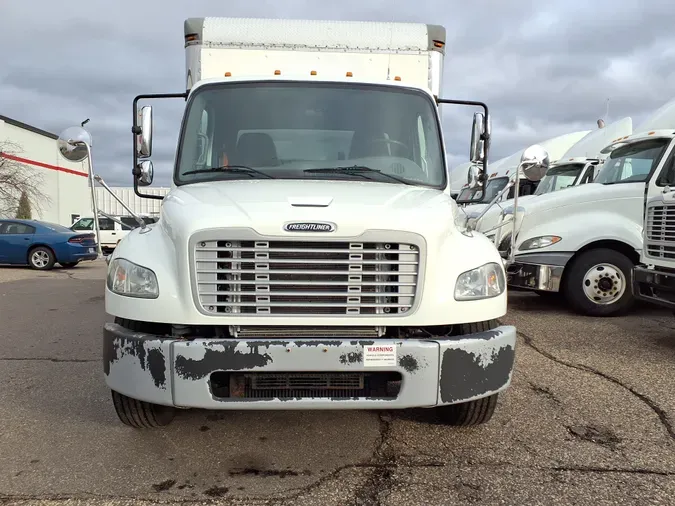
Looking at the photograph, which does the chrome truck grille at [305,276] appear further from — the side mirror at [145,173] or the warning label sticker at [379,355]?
the side mirror at [145,173]

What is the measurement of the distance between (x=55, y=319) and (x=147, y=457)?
522 centimetres

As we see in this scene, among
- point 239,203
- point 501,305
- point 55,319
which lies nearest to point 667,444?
point 501,305

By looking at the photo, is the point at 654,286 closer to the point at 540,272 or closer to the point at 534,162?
the point at 540,272

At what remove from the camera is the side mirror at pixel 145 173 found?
488 cm

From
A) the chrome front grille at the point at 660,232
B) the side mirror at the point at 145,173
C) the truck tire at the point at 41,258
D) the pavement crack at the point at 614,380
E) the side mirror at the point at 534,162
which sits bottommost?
the truck tire at the point at 41,258

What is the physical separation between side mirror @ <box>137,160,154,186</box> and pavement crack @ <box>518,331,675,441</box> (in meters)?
3.97

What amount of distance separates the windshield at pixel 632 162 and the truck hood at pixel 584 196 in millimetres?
202

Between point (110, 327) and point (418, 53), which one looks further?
point (418, 53)

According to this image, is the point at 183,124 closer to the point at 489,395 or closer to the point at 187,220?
the point at 187,220

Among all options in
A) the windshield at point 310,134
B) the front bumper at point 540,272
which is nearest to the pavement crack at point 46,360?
the windshield at point 310,134

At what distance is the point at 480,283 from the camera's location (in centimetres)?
333

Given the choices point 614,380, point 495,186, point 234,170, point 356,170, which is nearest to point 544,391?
point 614,380

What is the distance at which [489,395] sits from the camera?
11.0 ft

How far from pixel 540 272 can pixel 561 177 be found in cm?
354
